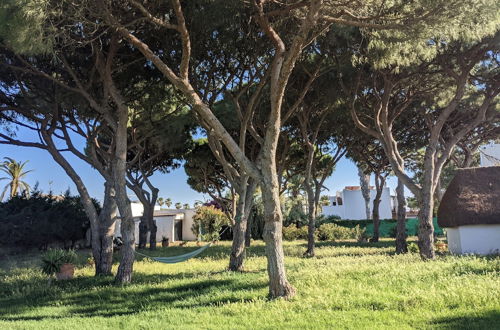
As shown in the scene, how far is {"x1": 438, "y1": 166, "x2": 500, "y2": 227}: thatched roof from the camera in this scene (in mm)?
12828

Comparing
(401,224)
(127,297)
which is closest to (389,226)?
(401,224)

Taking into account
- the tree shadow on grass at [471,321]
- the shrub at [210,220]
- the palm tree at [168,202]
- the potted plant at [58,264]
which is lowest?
the tree shadow on grass at [471,321]

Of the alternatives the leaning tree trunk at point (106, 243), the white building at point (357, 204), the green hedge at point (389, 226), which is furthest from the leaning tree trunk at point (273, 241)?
the white building at point (357, 204)

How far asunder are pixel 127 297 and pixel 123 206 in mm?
2446

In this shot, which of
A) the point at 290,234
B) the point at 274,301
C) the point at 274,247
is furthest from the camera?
the point at 290,234

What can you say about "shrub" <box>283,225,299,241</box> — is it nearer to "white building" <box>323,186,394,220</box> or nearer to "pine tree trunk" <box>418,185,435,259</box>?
"pine tree trunk" <box>418,185,435,259</box>

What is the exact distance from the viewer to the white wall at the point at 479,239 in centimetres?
1284

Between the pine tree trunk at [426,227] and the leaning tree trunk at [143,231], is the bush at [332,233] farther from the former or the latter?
the pine tree trunk at [426,227]

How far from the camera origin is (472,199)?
1333 cm

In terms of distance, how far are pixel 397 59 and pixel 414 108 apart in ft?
18.0

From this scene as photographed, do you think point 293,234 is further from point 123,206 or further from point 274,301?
point 274,301

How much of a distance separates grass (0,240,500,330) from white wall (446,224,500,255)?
4422 millimetres

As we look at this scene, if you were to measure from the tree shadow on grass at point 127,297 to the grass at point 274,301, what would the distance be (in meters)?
0.02

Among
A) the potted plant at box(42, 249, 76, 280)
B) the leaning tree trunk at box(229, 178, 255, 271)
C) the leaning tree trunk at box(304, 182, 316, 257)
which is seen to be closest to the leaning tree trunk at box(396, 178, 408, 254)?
the leaning tree trunk at box(304, 182, 316, 257)
